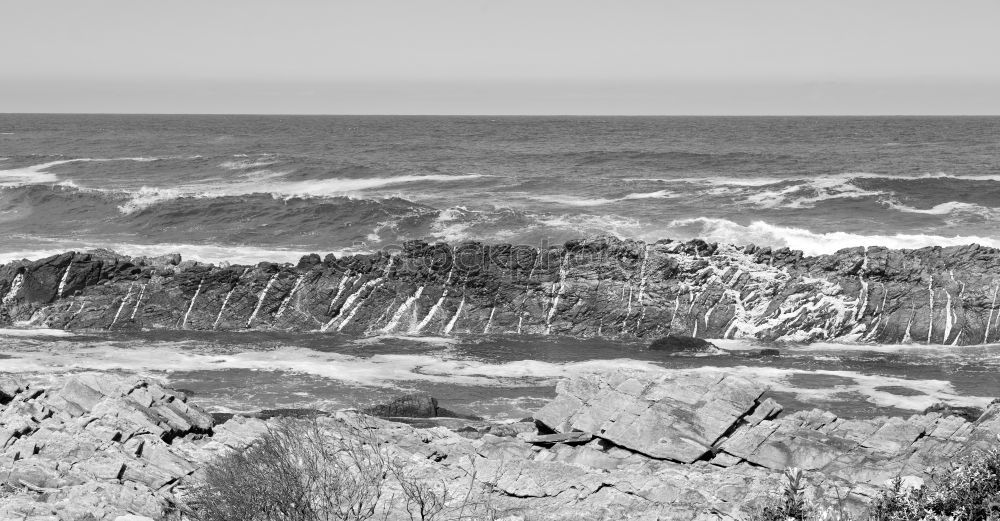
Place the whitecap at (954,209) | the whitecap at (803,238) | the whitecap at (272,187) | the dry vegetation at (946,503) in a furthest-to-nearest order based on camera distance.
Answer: the whitecap at (272,187) < the whitecap at (954,209) < the whitecap at (803,238) < the dry vegetation at (946,503)

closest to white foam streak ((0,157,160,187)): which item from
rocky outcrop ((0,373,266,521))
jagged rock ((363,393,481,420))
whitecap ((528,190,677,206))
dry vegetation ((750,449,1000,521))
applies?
whitecap ((528,190,677,206))

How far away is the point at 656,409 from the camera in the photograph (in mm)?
17625

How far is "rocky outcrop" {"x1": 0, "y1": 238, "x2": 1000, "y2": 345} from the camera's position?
3031 centimetres

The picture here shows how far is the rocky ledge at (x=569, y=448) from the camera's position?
1382cm

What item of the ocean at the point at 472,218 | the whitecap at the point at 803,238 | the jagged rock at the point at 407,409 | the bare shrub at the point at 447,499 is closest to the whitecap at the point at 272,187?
the ocean at the point at 472,218

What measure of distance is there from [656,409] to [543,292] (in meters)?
14.8

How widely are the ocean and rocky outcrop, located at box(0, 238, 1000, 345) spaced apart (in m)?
1.22

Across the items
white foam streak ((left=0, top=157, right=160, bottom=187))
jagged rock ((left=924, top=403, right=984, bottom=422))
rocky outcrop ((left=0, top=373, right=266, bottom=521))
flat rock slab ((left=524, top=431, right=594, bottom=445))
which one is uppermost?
white foam streak ((left=0, top=157, right=160, bottom=187))

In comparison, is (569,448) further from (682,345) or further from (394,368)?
(682,345)

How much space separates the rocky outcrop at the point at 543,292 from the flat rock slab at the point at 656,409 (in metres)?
12.1

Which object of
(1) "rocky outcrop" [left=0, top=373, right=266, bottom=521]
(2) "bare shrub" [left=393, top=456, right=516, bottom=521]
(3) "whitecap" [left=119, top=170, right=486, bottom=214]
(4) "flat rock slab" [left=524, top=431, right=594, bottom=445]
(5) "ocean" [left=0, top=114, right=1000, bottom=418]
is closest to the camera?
(2) "bare shrub" [left=393, top=456, right=516, bottom=521]

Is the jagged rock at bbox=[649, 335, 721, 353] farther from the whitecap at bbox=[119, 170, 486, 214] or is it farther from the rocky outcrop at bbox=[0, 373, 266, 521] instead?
the whitecap at bbox=[119, 170, 486, 214]

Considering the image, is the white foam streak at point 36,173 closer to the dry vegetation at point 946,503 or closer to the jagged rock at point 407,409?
the jagged rock at point 407,409

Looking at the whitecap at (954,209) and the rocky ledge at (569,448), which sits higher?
the whitecap at (954,209)
